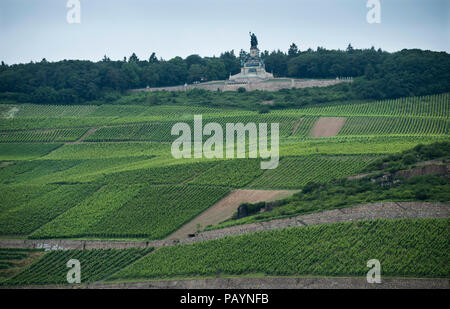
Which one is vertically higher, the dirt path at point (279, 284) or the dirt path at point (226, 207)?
the dirt path at point (226, 207)

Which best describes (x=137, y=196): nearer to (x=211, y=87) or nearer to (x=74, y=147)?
(x=74, y=147)

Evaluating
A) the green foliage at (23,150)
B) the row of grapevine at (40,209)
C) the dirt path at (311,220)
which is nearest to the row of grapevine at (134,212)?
the row of grapevine at (40,209)

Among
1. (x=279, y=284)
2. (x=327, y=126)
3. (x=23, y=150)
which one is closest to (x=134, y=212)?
(x=279, y=284)

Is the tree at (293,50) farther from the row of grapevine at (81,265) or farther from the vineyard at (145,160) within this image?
the row of grapevine at (81,265)

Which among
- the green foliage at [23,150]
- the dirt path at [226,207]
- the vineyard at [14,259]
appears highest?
the green foliage at [23,150]

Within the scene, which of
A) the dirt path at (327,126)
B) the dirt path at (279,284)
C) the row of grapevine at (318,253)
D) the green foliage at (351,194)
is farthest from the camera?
the dirt path at (327,126)

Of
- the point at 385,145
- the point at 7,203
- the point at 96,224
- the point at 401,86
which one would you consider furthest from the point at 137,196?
the point at 401,86
